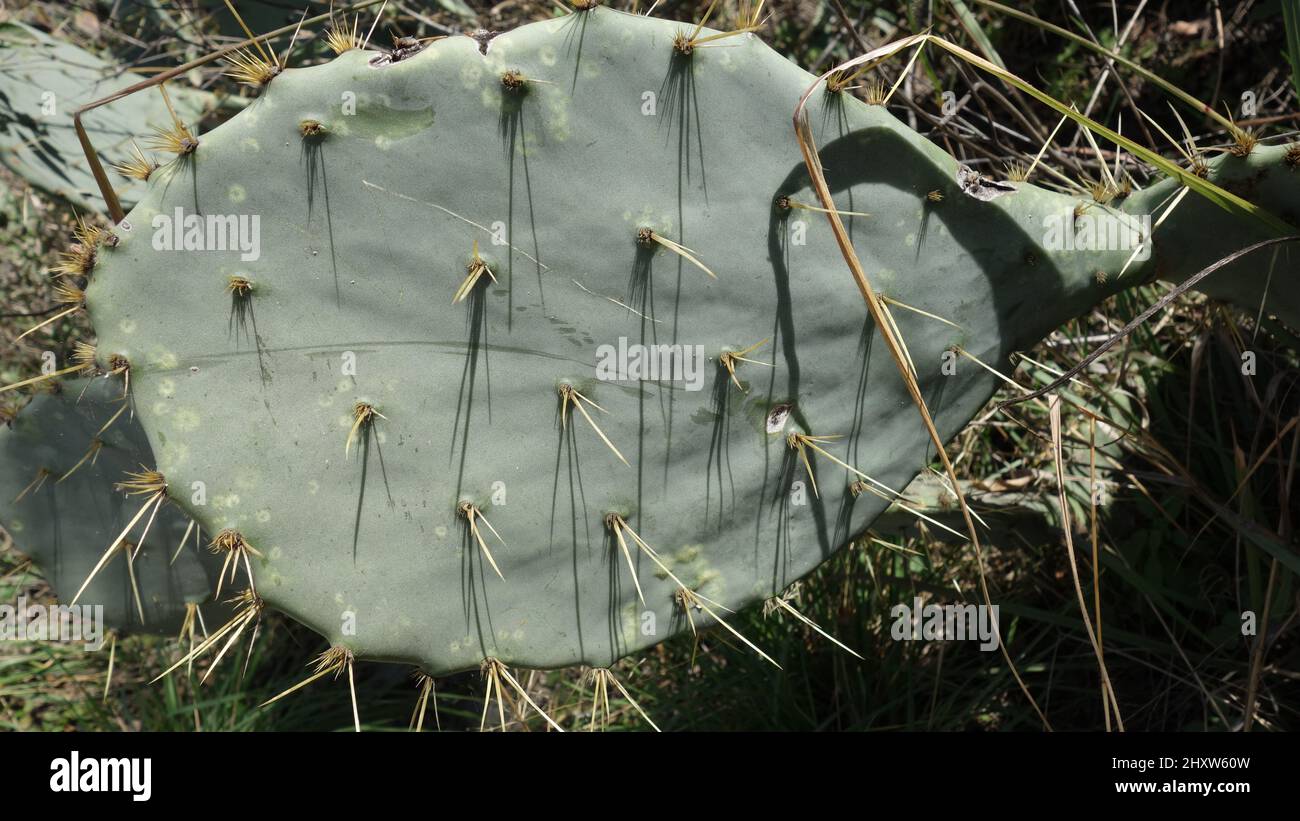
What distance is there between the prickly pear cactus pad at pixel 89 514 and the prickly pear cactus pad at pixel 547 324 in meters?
0.73

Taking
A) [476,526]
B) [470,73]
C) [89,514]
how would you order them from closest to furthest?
[470,73] → [476,526] → [89,514]

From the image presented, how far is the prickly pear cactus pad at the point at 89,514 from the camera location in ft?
5.84

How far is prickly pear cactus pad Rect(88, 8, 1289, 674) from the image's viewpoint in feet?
3.76

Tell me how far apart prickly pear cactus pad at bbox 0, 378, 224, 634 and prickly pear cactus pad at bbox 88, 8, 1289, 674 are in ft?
2.40

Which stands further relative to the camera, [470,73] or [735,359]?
[735,359]

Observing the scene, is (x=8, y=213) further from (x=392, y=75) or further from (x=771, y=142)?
(x=771, y=142)

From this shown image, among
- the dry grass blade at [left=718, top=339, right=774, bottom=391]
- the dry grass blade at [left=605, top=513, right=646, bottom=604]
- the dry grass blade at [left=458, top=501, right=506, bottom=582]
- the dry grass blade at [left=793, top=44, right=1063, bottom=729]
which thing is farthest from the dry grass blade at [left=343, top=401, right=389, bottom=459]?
the dry grass blade at [left=793, top=44, right=1063, bottom=729]

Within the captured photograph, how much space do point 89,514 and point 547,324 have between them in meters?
1.19

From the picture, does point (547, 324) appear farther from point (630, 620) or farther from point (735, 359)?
point (630, 620)

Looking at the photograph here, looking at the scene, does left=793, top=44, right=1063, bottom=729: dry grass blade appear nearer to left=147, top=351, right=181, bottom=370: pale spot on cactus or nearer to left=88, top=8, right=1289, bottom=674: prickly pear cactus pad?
left=88, top=8, right=1289, bottom=674: prickly pear cactus pad

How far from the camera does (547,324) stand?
1208mm

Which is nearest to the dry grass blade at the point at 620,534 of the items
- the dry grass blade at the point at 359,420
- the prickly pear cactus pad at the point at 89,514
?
the dry grass blade at the point at 359,420

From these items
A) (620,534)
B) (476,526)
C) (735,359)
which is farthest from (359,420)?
(735,359)

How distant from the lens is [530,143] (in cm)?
116
